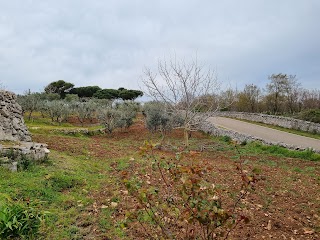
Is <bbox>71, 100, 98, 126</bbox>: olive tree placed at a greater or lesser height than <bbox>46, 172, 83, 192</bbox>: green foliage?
greater

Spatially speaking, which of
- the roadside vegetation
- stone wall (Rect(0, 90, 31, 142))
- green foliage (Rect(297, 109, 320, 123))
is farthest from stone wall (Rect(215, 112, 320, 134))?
stone wall (Rect(0, 90, 31, 142))

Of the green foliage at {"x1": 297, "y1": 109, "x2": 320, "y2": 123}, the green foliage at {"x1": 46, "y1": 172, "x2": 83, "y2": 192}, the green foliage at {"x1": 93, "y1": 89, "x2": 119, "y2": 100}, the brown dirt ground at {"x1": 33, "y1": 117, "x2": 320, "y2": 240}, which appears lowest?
the brown dirt ground at {"x1": 33, "y1": 117, "x2": 320, "y2": 240}

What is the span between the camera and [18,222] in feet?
12.3

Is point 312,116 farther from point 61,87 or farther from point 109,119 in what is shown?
point 61,87

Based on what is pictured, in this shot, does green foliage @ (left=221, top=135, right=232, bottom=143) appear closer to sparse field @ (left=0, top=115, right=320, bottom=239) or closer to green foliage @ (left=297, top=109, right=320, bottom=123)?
sparse field @ (left=0, top=115, right=320, bottom=239)

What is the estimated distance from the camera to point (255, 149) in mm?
13586

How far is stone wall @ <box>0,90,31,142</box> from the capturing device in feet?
30.2

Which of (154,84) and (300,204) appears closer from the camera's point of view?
(300,204)

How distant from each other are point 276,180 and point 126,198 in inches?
168

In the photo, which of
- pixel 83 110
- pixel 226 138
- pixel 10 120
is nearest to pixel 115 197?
pixel 10 120

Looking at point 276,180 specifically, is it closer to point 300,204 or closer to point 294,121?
point 300,204

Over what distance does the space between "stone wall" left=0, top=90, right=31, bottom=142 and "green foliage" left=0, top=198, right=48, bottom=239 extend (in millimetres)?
5593

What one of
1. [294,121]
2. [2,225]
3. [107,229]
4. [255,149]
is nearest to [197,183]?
[107,229]

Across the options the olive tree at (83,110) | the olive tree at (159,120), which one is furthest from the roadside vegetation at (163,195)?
the olive tree at (83,110)
